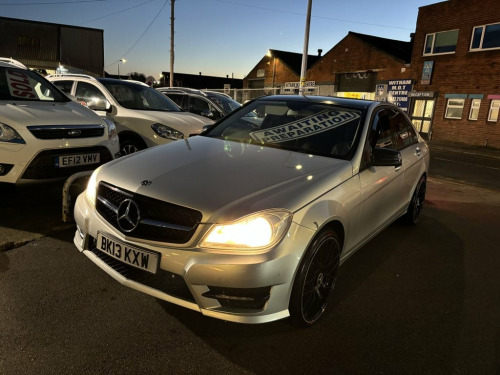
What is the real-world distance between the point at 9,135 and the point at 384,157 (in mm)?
3597

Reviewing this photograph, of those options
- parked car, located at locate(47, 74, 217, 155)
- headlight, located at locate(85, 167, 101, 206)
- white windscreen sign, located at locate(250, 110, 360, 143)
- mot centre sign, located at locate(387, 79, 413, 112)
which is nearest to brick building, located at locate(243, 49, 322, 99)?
mot centre sign, located at locate(387, 79, 413, 112)

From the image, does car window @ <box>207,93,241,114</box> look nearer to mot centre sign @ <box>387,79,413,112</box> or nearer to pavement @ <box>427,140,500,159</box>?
pavement @ <box>427,140,500,159</box>

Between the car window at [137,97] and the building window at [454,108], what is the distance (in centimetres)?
1753

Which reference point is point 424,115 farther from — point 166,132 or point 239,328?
point 239,328

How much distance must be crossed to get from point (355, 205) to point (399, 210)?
1502mm

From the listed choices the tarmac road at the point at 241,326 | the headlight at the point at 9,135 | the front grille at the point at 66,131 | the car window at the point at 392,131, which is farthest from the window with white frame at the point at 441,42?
the headlight at the point at 9,135

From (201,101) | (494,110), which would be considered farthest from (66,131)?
(494,110)

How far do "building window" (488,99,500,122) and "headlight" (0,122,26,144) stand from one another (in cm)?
2023

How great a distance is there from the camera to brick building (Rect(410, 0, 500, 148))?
58.5 feet

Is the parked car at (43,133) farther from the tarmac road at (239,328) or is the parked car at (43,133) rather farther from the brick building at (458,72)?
the brick building at (458,72)

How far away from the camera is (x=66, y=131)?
4.11 metres

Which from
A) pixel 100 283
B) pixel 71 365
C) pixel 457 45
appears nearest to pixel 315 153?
pixel 100 283

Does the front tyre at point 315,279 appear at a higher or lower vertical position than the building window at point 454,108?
lower

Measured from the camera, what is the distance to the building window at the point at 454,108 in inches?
757
